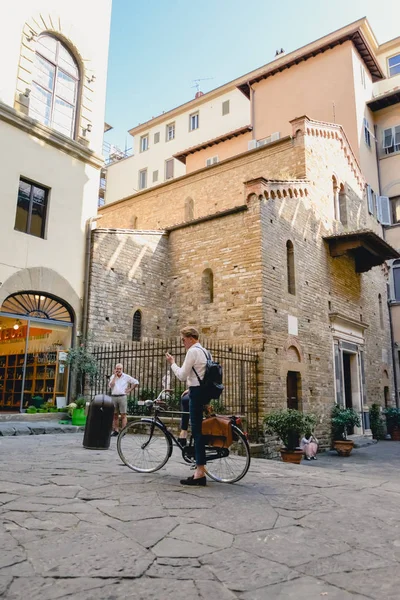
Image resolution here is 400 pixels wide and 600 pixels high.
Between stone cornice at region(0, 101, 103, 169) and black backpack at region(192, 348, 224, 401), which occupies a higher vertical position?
stone cornice at region(0, 101, 103, 169)

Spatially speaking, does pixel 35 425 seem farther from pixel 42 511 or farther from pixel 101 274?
pixel 42 511

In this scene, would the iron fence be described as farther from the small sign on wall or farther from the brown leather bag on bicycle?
the brown leather bag on bicycle

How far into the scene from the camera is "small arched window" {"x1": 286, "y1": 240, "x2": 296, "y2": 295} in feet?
42.7

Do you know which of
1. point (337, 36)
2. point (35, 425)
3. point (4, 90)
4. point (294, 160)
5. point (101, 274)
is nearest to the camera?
point (35, 425)

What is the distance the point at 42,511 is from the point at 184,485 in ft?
5.17

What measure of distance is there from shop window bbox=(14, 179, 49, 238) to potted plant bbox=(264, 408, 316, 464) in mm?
7579

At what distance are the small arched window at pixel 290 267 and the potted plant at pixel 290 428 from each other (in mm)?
4059

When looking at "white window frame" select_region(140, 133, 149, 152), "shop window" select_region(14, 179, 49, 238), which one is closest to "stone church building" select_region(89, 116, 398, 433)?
"shop window" select_region(14, 179, 49, 238)

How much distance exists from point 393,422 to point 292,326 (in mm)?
8155

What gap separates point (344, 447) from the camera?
1265 centimetres

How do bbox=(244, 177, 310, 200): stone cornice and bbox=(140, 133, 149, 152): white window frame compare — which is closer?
bbox=(244, 177, 310, 200): stone cornice

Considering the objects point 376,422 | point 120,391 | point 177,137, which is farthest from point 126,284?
point 177,137

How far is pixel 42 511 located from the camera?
11.3ft

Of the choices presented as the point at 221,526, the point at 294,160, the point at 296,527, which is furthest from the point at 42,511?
the point at 294,160
